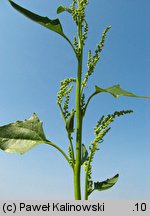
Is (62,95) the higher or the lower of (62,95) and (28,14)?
the lower

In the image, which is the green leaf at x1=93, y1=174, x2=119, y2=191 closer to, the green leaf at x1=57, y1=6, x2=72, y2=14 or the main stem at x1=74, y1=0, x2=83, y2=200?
the main stem at x1=74, y1=0, x2=83, y2=200

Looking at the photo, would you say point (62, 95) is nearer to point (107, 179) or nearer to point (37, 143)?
point (37, 143)

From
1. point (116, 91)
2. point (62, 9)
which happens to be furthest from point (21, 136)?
point (62, 9)

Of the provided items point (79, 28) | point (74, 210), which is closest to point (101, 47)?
point (79, 28)

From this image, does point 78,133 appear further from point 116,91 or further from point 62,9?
point 62,9

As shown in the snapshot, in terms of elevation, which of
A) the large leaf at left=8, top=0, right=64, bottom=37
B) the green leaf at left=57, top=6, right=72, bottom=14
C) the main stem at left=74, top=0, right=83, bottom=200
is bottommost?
the main stem at left=74, top=0, right=83, bottom=200

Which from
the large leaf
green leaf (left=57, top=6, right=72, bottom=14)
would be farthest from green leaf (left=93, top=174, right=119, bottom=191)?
green leaf (left=57, top=6, right=72, bottom=14)

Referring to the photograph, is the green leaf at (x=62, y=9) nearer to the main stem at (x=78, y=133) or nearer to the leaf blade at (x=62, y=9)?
the leaf blade at (x=62, y=9)
